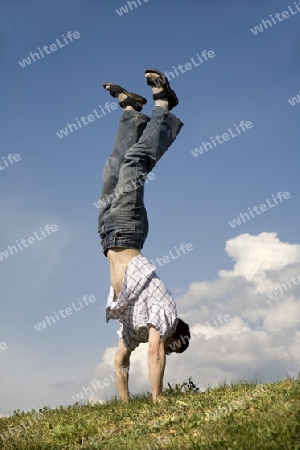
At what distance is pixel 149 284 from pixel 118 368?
1.48 meters

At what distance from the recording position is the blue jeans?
8.48 meters

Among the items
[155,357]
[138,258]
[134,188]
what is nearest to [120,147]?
[134,188]

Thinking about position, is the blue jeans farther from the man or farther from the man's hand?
the man's hand

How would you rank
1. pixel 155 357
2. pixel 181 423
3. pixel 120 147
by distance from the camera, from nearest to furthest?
pixel 181 423
pixel 155 357
pixel 120 147

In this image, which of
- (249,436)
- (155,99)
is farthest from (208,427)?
(155,99)

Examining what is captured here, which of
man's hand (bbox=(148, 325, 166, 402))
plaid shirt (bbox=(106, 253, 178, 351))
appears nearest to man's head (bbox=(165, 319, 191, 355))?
plaid shirt (bbox=(106, 253, 178, 351))

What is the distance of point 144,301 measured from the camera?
27.7 ft

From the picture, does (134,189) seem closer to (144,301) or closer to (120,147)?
(120,147)

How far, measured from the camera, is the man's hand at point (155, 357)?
8117 mm

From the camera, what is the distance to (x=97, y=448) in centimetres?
670

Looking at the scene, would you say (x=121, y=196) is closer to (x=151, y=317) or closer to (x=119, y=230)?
(x=119, y=230)

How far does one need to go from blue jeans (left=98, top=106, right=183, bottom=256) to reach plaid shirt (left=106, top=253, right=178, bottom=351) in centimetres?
40

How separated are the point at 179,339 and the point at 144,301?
2.69 ft

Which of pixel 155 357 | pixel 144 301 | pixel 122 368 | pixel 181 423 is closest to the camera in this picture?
pixel 181 423
